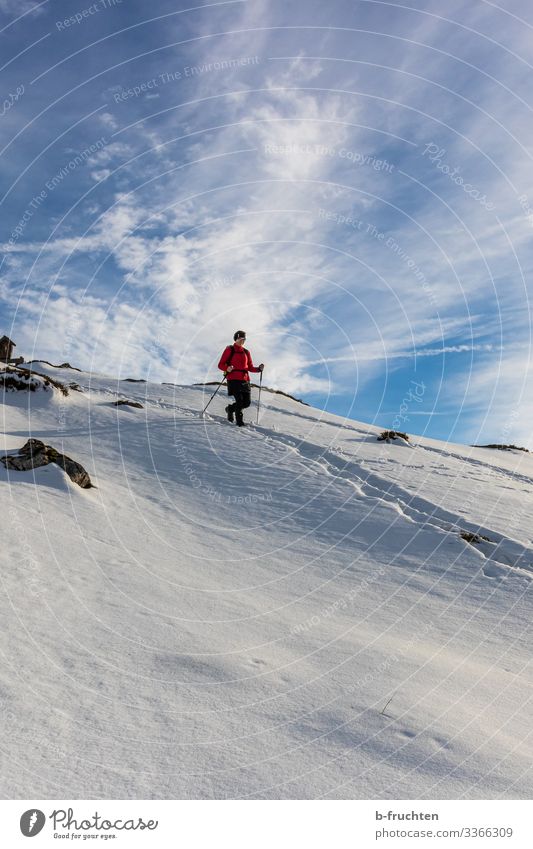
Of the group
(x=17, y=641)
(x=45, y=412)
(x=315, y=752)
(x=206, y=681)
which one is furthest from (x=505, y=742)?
(x=45, y=412)

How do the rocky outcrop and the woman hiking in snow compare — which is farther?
the woman hiking in snow

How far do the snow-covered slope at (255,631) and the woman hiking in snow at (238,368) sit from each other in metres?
3.82

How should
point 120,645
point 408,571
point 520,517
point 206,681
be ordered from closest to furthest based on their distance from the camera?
Answer: 1. point 206,681
2. point 120,645
3. point 408,571
4. point 520,517

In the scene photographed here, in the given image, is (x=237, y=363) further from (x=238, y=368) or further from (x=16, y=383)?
(x=16, y=383)

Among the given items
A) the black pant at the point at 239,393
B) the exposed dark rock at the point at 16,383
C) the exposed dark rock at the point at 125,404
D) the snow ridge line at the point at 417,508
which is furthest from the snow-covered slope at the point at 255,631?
the black pant at the point at 239,393

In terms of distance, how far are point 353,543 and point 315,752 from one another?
216 inches

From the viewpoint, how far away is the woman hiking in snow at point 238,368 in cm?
1585

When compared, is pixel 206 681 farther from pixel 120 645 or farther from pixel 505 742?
pixel 505 742

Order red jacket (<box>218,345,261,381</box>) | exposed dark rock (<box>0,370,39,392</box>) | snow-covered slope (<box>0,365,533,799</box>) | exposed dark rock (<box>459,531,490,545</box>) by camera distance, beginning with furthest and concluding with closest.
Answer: red jacket (<box>218,345,261,381</box>), exposed dark rock (<box>0,370,39,392</box>), exposed dark rock (<box>459,531,490,545</box>), snow-covered slope (<box>0,365,533,799</box>)

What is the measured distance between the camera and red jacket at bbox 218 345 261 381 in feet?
52.0

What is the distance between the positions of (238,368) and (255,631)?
448 inches

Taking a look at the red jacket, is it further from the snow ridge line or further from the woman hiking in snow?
the snow ridge line

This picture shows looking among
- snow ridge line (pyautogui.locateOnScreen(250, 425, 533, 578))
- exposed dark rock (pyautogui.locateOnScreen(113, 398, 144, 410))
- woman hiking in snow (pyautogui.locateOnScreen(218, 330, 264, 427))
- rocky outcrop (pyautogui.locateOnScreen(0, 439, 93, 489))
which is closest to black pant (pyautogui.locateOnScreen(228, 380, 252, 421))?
woman hiking in snow (pyautogui.locateOnScreen(218, 330, 264, 427))
